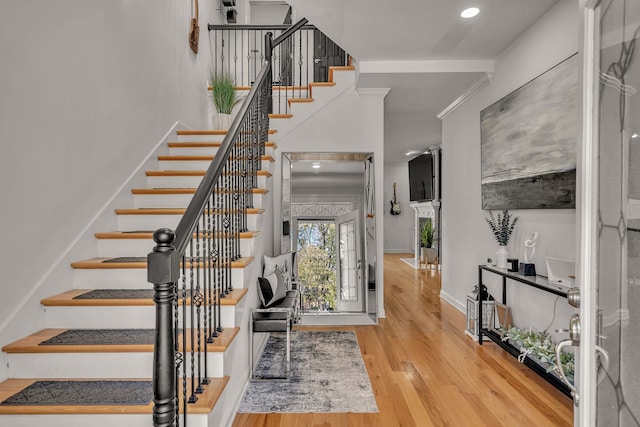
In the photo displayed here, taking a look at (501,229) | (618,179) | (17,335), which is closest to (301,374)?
(17,335)

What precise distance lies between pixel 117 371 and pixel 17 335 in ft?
1.88

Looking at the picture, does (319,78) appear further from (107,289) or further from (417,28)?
(107,289)

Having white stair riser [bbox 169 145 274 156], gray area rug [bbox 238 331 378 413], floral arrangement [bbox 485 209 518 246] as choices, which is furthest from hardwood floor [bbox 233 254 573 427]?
white stair riser [bbox 169 145 274 156]

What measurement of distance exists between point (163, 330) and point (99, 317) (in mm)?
1125

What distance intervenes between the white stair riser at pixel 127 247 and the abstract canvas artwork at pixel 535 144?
2288 mm

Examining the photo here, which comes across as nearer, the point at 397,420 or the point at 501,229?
the point at 397,420

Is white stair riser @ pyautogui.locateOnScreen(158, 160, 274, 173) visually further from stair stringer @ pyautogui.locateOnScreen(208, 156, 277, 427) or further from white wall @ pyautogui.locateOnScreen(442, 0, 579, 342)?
white wall @ pyautogui.locateOnScreen(442, 0, 579, 342)

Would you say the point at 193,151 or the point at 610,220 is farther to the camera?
the point at 193,151

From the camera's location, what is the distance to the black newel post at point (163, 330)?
124cm

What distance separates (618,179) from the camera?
818 mm

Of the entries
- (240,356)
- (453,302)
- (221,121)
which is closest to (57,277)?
(240,356)

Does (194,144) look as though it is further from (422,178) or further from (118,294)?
(422,178)

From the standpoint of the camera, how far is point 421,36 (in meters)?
3.18

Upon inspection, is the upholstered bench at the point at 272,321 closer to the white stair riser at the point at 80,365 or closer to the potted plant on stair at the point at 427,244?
the white stair riser at the point at 80,365
